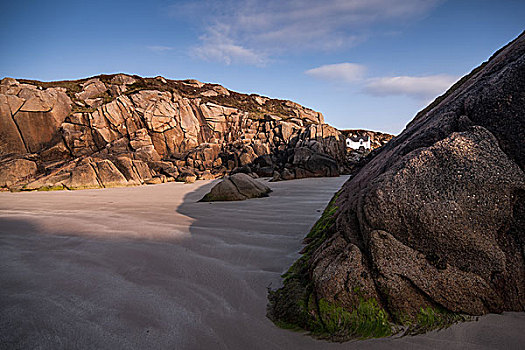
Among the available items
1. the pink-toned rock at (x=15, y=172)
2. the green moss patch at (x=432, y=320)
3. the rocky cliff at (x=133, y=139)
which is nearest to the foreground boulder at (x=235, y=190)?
the green moss patch at (x=432, y=320)

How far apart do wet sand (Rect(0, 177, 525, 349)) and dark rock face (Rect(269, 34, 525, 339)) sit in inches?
5.1

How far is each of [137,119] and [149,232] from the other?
27.3 m

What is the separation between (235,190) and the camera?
610cm

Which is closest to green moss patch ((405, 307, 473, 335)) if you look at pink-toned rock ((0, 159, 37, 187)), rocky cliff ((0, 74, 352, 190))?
rocky cliff ((0, 74, 352, 190))

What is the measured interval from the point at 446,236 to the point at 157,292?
180cm

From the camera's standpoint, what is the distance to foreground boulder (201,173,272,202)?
19.5 feet

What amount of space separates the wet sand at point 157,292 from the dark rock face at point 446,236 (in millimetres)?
129

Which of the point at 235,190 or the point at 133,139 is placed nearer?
the point at 235,190

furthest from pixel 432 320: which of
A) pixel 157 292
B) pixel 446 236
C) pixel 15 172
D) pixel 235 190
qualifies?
pixel 15 172

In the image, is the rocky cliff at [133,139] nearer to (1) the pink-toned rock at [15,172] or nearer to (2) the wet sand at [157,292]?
(1) the pink-toned rock at [15,172]

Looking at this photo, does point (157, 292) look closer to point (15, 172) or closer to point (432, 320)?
point (432, 320)

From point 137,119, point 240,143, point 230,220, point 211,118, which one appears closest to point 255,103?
point 211,118

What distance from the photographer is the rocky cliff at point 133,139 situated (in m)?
16.1

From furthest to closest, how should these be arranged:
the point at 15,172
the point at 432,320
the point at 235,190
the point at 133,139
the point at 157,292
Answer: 1. the point at 133,139
2. the point at 15,172
3. the point at 235,190
4. the point at 157,292
5. the point at 432,320
